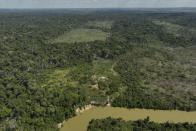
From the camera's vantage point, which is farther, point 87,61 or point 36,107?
point 87,61

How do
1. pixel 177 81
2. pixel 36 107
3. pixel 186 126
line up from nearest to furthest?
pixel 186 126, pixel 36 107, pixel 177 81

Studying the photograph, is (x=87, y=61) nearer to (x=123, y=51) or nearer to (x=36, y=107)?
(x=123, y=51)

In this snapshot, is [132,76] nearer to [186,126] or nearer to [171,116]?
[171,116]

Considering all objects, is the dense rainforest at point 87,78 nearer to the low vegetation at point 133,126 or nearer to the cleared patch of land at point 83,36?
the low vegetation at point 133,126

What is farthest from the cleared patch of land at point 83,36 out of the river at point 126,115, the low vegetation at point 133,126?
the low vegetation at point 133,126

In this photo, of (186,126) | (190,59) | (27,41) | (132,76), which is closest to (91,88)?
(132,76)

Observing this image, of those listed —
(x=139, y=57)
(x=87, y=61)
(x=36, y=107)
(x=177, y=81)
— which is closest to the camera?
(x=36, y=107)
